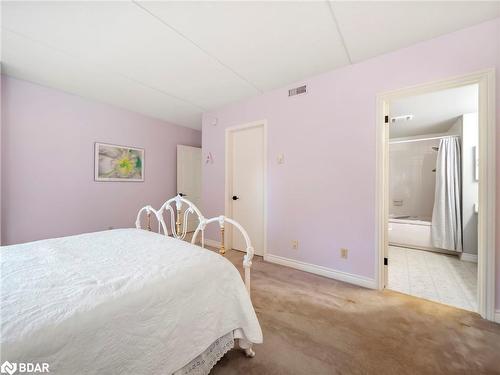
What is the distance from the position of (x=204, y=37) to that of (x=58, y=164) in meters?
2.65

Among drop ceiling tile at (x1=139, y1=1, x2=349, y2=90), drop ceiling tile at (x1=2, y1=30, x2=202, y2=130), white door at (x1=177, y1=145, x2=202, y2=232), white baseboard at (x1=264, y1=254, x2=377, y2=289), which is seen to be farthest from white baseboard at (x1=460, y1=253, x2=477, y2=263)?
drop ceiling tile at (x1=2, y1=30, x2=202, y2=130)

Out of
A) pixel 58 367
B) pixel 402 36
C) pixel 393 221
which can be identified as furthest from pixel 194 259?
pixel 393 221

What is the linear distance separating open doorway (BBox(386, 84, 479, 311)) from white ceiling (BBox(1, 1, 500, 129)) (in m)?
1.12

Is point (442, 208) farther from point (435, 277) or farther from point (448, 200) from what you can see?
point (435, 277)

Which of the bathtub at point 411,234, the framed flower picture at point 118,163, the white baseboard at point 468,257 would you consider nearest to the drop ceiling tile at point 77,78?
the framed flower picture at point 118,163

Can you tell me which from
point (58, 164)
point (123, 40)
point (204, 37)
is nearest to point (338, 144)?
point (204, 37)

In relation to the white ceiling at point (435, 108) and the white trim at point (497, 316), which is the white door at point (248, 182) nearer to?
the white ceiling at point (435, 108)

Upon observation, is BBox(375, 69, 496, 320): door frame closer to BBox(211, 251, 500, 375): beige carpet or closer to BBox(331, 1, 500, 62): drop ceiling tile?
BBox(211, 251, 500, 375): beige carpet

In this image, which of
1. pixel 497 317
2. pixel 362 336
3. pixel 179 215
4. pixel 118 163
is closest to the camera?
pixel 362 336

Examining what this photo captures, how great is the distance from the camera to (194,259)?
125cm

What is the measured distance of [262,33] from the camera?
1797mm

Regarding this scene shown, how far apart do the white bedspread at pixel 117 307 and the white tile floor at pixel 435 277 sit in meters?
2.03

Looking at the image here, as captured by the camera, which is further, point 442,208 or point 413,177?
point 413,177

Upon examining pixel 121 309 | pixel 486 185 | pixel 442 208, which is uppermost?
pixel 486 185
